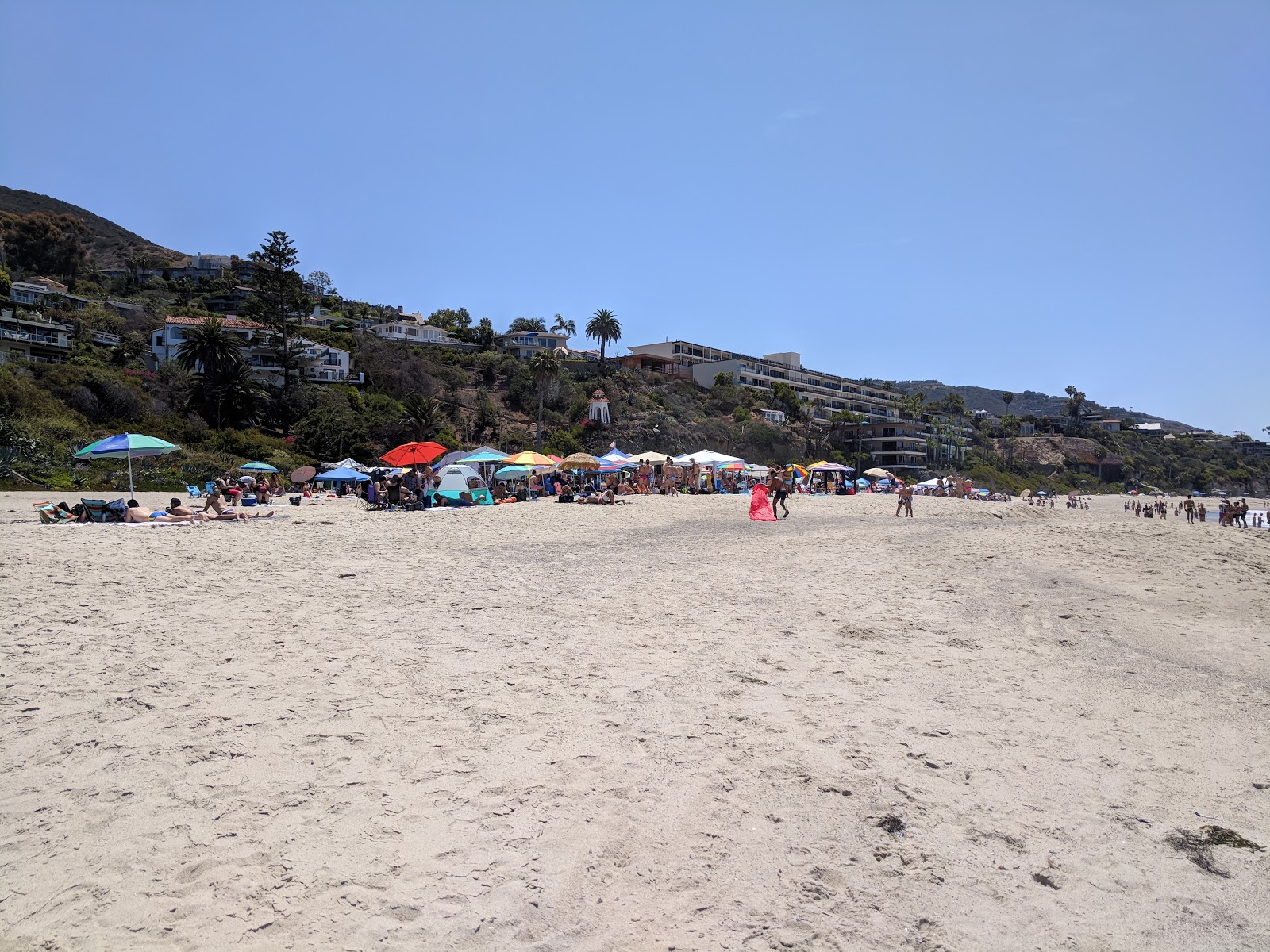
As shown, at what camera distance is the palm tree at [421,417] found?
4797cm

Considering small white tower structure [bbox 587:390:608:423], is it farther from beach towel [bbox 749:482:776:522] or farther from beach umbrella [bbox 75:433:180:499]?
beach umbrella [bbox 75:433:180:499]

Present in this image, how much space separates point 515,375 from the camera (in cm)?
6334

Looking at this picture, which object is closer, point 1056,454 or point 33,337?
point 33,337

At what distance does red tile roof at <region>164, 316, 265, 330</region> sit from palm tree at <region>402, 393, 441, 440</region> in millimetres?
16246

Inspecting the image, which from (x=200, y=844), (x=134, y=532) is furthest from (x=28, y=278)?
(x=200, y=844)

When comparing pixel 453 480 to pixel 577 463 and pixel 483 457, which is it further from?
pixel 577 463

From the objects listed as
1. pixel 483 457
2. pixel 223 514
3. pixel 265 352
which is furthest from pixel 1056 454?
pixel 223 514

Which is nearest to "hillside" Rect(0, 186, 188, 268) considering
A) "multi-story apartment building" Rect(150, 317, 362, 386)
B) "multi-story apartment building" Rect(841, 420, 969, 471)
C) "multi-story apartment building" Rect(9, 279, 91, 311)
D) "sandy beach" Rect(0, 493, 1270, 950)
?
"multi-story apartment building" Rect(9, 279, 91, 311)

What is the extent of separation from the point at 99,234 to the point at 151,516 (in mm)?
142264

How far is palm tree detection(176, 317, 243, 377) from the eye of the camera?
43562 mm

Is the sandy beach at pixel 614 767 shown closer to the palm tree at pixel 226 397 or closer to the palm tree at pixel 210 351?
the palm tree at pixel 226 397

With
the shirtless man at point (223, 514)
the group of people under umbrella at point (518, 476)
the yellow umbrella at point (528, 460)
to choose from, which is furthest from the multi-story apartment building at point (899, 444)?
the shirtless man at point (223, 514)

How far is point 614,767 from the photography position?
3674mm

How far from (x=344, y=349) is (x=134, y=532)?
5137 cm
